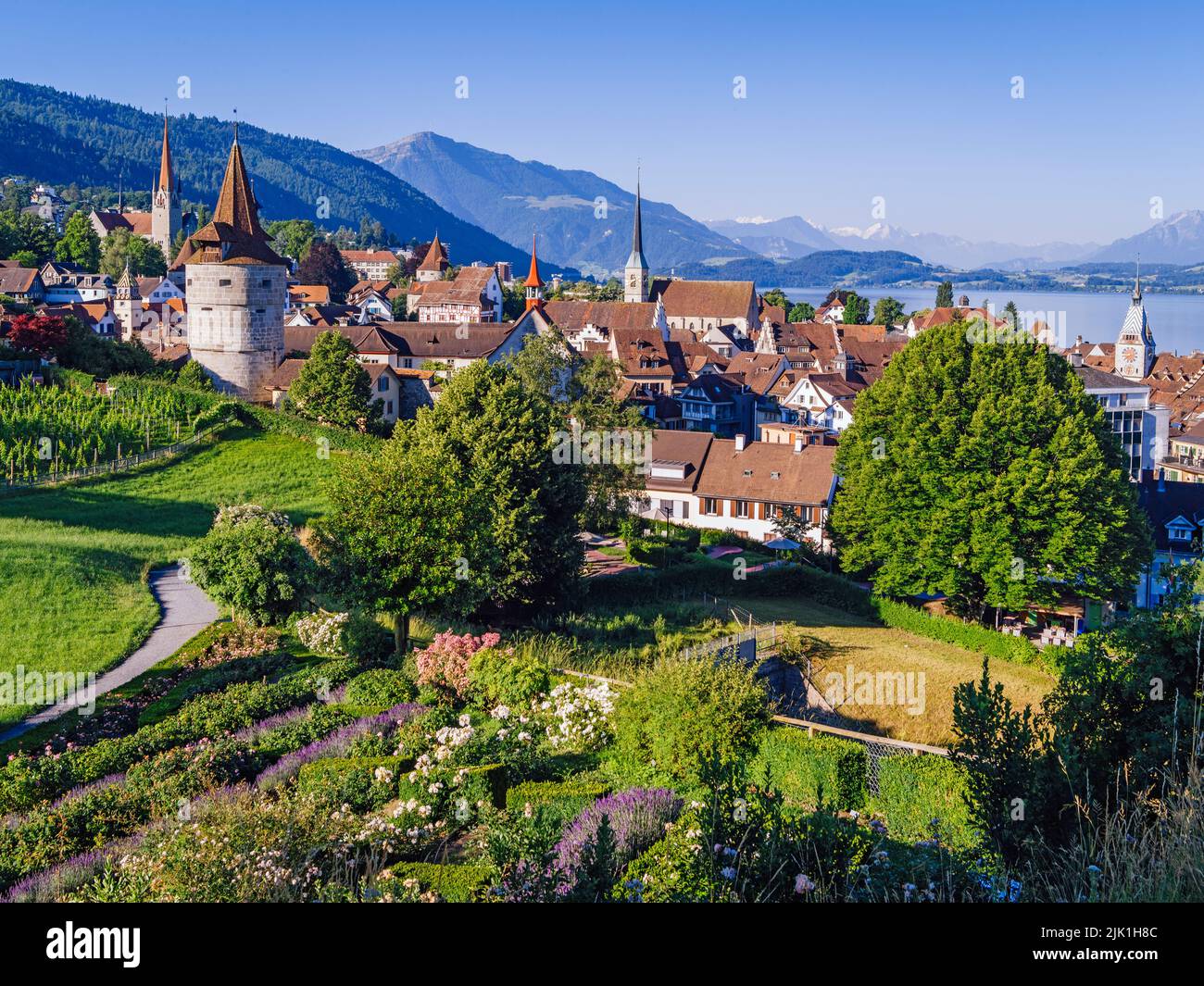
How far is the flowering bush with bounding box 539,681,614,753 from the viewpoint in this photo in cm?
1723

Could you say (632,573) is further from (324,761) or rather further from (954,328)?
(324,761)

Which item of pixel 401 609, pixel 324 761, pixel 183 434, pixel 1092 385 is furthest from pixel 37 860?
pixel 1092 385

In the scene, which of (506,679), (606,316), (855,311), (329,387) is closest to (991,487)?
(506,679)

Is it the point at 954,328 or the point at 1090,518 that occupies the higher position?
the point at 954,328

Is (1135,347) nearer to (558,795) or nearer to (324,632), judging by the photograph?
(324,632)

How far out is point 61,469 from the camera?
4100 cm

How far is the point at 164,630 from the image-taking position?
25750 millimetres

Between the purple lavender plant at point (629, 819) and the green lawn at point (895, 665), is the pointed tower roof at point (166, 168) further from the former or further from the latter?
the purple lavender plant at point (629, 819)

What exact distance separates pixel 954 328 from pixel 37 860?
32.3m

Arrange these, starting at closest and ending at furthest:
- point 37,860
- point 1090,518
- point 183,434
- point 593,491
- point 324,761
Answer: point 37,860, point 324,761, point 1090,518, point 593,491, point 183,434

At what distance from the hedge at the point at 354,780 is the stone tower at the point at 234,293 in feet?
153

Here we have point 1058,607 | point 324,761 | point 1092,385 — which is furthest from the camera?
point 1092,385

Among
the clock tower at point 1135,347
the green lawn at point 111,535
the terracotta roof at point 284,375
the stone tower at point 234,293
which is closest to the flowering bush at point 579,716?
the green lawn at point 111,535

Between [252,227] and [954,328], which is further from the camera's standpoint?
[252,227]
